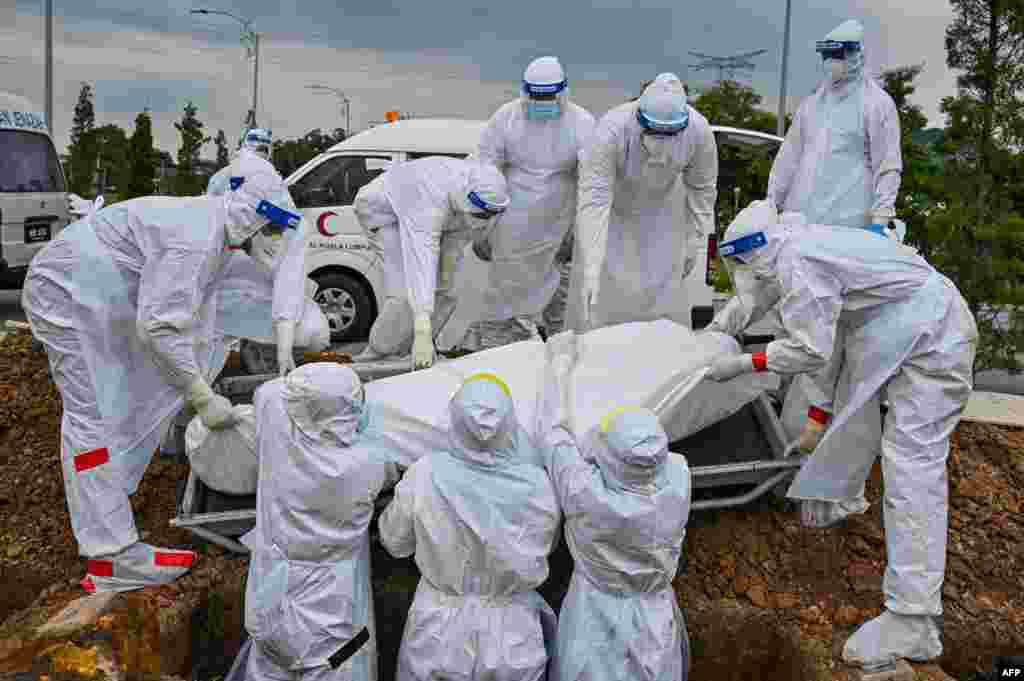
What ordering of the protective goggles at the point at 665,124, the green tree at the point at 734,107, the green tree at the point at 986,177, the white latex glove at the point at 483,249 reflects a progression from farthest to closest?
the green tree at the point at 734,107 → the green tree at the point at 986,177 → the white latex glove at the point at 483,249 → the protective goggles at the point at 665,124

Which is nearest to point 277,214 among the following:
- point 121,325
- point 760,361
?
point 121,325

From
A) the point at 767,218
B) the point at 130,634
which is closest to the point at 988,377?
the point at 767,218

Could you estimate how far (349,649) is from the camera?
3145mm

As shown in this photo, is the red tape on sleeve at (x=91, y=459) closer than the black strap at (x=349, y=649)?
No

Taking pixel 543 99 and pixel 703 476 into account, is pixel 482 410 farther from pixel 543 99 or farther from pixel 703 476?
pixel 543 99

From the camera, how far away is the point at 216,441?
12.0 feet

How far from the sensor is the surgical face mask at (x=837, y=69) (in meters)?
4.73

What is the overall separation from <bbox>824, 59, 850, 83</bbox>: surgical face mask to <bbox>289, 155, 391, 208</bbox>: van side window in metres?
3.58

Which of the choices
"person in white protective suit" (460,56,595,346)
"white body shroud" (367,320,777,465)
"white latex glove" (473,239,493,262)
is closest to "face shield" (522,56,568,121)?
"person in white protective suit" (460,56,595,346)

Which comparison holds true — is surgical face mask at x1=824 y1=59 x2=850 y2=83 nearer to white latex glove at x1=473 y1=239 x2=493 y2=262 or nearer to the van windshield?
white latex glove at x1=473 y1=239 x2=493 y2=262

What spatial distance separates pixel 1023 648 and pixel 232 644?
341 cm

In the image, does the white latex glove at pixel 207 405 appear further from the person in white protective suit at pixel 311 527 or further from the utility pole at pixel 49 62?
the utility pole at pixel 49 62

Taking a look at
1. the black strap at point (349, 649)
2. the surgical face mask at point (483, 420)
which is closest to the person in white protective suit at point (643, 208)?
the surgical face mask at point (483, 420)

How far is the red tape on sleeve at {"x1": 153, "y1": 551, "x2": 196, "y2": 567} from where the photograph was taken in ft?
11.9
